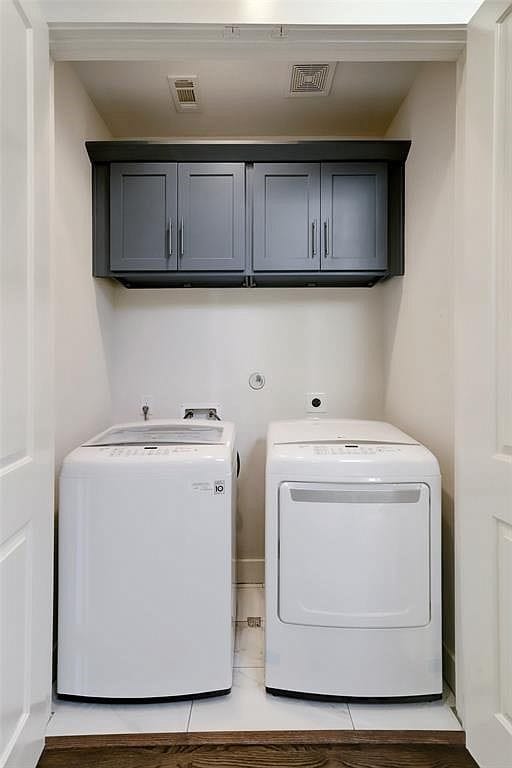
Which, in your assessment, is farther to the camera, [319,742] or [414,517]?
[414,517]

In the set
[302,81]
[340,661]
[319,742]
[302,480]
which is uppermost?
[302,81]

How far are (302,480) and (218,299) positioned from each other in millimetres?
1303

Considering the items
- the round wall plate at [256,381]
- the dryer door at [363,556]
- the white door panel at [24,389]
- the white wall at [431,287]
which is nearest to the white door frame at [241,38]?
the white door panel at [24,389]

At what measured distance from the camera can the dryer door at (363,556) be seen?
67.6 inches

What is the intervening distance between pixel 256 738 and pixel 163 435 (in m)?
1.10

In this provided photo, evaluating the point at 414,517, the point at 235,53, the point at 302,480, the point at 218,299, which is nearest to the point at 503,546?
the point at 414,517

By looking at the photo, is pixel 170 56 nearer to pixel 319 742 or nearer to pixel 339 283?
pixel 339 283

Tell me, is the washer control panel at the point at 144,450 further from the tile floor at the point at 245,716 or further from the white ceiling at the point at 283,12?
the white ceiling at the point at 283,12

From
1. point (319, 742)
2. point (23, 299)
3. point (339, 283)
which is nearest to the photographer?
point (23, 299)

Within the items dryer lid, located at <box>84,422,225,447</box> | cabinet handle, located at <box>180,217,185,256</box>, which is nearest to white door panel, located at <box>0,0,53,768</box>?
dryer lid, located at <box>84,422,225,447</box>

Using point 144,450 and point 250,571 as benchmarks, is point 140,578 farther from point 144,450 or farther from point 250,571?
point 250,571

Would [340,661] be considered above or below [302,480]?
below

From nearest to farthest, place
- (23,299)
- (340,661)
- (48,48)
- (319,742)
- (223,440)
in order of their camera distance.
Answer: (23,299) < (48,48) < (319,742) < (340,661) < (223,440)

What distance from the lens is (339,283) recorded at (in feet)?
8.75
